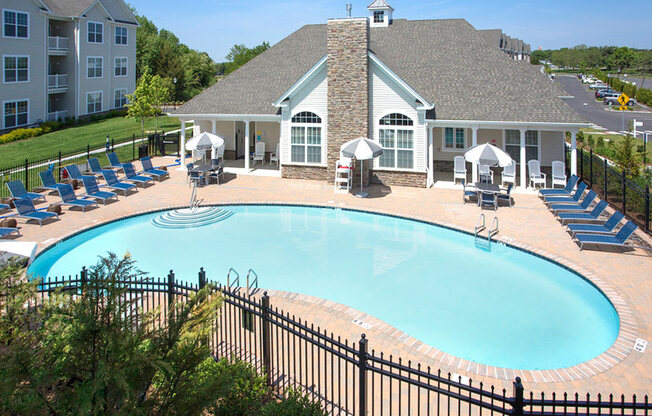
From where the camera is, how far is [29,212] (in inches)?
752

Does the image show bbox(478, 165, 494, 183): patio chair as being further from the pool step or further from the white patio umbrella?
the pool step

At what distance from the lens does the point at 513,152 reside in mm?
27141

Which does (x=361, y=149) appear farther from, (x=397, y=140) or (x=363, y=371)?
(x=363, y=371)

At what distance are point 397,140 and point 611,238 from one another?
1158cm

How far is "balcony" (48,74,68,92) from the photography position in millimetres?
45188

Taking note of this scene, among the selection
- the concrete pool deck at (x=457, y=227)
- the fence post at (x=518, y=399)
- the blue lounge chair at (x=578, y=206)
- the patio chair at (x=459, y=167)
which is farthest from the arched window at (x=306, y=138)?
the fence post at (x=518, y=399)

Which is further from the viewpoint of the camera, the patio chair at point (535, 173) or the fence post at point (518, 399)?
the patio chair at point (535, 173)

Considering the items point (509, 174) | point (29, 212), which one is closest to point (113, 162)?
point (29, 212)

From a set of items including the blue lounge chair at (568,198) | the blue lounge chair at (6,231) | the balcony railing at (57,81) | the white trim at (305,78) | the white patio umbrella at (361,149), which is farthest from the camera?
the balcony railing at (57,81)

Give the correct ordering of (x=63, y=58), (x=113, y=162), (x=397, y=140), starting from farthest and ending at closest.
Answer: (x=63, y=58) → (x=113, y=162) → (x=397, y=140)

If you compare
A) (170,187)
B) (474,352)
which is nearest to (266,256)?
(474,352)

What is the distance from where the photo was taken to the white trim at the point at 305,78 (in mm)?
25562

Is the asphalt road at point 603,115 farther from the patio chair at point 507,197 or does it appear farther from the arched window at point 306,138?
the arched window at point 306,138

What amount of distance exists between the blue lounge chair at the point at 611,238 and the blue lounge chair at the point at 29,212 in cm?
1796
